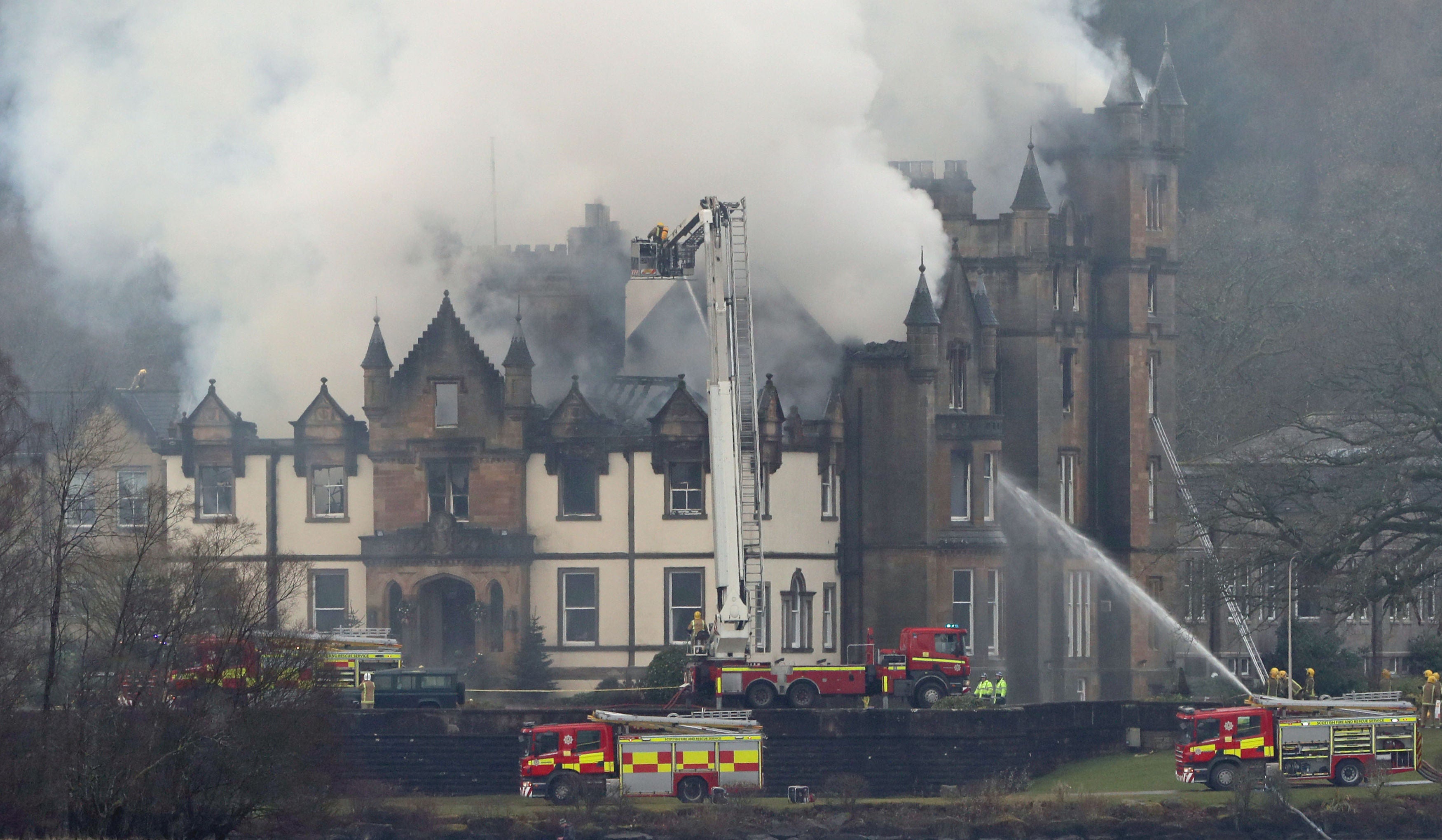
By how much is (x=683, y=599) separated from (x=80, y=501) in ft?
85.3

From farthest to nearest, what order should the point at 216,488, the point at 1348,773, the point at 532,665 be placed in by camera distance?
the point at 216,488, the point at 532,665, the point at 1348,773

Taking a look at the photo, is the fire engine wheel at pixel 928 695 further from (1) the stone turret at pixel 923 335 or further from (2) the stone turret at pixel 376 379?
(2) the stone turret at pixel 376 379

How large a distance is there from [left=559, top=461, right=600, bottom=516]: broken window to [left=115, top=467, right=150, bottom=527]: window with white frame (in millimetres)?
11873

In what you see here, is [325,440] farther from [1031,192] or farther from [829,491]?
[1031,192]

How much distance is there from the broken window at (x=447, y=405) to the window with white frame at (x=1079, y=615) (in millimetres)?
19218

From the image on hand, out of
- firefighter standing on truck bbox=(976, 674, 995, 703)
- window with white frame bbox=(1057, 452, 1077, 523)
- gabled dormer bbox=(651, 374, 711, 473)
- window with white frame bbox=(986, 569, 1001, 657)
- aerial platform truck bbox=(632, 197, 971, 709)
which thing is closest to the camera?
aerial platform truck bbox=(632, 197, 971, 709)

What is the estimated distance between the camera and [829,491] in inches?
2943

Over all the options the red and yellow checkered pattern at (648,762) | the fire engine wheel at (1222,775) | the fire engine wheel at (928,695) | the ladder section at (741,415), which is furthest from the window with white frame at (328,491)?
the fire engine wheel at (1222,775)

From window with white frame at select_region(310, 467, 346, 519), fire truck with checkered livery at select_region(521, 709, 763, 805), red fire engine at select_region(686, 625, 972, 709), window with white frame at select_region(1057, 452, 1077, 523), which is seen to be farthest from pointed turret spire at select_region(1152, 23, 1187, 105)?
fire truck with checkered livery at select_region(521, 709, 763, 805)

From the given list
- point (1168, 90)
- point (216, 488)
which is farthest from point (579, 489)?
point (1168, 90)

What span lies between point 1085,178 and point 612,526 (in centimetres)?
1911

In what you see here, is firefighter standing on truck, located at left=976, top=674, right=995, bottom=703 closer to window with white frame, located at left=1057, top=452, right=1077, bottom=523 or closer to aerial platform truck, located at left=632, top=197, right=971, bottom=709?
aerial platform truck, located at left=632, top=197, right=971, bottom=709

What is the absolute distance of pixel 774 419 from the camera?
72375mm

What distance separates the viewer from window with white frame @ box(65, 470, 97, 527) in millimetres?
50062
